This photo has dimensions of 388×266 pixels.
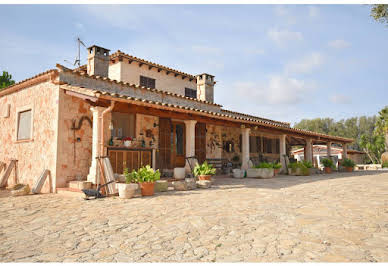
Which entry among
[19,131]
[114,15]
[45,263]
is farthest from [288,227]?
[19,131]

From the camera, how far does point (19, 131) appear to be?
9.62 m

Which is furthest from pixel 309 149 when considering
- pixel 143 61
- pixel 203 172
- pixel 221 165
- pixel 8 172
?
pixel 8 172

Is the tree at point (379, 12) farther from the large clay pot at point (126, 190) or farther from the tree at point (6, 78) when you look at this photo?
the tree at point (6, 78)

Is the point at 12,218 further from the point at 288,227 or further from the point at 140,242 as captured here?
the point at 288,227

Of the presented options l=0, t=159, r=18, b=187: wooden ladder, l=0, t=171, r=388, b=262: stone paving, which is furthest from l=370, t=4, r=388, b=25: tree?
l=0, t=159, r=18, b=187: wooden ladder

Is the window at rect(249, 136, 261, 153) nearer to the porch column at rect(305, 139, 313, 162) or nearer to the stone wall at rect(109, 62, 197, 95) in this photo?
the porch column at rect(305, 139, 313, 162)

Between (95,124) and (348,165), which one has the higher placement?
(95,124)

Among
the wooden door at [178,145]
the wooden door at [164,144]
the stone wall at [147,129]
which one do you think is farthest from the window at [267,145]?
the stone wall at [147,129]

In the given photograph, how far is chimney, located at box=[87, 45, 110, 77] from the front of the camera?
10.5 meters

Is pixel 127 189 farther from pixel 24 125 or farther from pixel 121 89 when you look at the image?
pixel 24 125

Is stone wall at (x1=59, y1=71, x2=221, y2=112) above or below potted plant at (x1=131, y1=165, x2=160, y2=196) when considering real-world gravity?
above

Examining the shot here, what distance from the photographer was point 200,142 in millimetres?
12539

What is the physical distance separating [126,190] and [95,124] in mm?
2143

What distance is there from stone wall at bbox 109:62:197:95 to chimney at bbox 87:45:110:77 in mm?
2422
